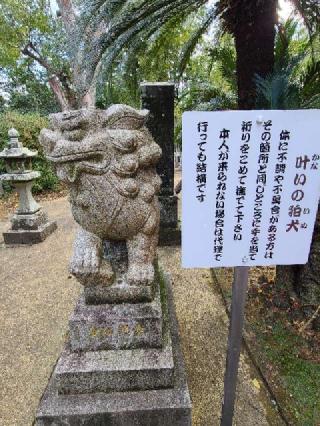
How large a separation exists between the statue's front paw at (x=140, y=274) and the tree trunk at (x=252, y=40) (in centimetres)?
212

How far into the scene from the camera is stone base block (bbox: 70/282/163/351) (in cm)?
199

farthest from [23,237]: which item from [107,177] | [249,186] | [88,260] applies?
[249,186]

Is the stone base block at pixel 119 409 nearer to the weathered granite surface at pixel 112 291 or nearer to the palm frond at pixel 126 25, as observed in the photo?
the weathered granite surface at pixel 112 291

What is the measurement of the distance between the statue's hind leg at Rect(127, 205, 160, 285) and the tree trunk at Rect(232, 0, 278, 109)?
6.29 ft

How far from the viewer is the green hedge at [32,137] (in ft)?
29.1

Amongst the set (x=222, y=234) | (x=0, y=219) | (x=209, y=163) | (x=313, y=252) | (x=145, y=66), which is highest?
(x=145, y=66)

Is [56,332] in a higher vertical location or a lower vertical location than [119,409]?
lower

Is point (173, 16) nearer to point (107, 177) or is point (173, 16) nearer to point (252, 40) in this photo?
point (252, 40)

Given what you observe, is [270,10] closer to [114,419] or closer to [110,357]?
[110,357]

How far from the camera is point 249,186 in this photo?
1407 mm

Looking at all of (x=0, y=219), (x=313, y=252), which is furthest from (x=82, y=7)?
(x=0, y=219)

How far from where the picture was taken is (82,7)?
2.78 m

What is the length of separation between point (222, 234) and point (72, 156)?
3.10 ft

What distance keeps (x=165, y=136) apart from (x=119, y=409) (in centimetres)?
370
